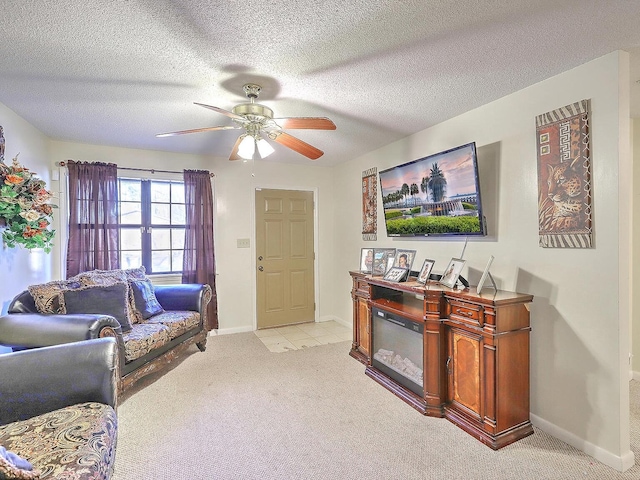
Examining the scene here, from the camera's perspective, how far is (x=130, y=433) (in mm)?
2205

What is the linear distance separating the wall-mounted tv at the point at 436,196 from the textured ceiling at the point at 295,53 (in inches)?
17.7

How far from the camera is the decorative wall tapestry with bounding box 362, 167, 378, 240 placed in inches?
160

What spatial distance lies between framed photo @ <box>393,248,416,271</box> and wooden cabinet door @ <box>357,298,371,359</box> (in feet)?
1.71

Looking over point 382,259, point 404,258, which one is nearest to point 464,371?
point 404,258

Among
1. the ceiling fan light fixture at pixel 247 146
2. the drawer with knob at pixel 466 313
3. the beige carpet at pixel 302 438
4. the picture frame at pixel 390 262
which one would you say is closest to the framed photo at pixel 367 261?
the picture frame at pixel 390 262

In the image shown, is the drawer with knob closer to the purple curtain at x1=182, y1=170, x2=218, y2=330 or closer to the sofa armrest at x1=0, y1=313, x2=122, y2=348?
the sofa armrest at x1=0, y1=313, x2=122, y2=348

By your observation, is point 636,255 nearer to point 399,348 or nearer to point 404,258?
point 404,258

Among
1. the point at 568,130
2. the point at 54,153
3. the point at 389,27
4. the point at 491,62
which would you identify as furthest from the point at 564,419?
the point at 54,153

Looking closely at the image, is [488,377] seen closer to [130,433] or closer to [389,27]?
[389,27]

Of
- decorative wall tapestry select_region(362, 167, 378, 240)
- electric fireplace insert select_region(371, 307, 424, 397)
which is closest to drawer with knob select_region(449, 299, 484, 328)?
electric fireplace insert select_region(371, 307, 424, 397)

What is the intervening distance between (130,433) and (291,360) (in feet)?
5.24

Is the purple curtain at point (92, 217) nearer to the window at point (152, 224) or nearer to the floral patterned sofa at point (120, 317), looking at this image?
the window at point (152, 224)

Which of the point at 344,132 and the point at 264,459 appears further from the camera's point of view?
the point at 344,132

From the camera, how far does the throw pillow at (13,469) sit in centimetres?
94
